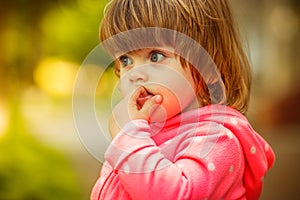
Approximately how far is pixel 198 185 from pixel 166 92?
0.11 meters

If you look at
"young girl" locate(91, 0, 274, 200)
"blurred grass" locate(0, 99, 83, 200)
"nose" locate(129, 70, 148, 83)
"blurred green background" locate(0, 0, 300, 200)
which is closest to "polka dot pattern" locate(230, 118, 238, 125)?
"young girl" locate(91, 0, 274, 200)

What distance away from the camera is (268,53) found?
158 cm

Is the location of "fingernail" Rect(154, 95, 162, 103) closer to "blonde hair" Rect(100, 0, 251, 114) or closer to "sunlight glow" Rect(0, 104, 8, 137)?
"blonde hair" Rect(100, 0, 251, 114)

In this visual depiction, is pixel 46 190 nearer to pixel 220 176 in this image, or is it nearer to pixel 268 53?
pixel 268 53

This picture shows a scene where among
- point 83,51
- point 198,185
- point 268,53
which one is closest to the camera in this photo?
point 198,185

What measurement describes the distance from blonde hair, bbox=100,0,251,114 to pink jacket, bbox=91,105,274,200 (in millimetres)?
38

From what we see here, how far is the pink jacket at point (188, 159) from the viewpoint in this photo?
0.57 m

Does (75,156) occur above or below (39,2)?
below

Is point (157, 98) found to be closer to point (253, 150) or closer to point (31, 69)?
point (253, 150)

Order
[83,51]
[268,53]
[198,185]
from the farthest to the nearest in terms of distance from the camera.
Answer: [268,53] → [83,51] → [198,185]

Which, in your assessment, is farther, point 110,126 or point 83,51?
point 83,51

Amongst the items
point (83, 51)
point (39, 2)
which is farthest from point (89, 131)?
point (39, 2)

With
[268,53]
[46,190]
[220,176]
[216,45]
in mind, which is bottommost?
[46,190]

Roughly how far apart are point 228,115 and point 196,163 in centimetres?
8
